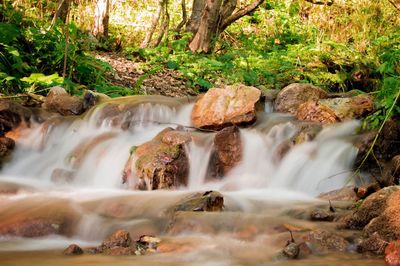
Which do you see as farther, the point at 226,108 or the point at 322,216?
the point at 226,108

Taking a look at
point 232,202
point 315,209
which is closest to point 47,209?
point 232,202

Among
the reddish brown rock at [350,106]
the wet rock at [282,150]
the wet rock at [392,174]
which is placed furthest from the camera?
the reddish brown rock at [350,106]

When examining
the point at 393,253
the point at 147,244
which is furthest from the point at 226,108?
the point at 393,253

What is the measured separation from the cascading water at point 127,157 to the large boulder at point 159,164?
0.14m

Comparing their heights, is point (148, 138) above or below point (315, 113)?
below

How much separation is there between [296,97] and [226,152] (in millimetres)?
1832

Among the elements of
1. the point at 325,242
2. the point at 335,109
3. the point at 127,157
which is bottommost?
the point at 127,157

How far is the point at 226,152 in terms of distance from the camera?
609 centimetres

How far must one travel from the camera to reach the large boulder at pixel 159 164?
552 cm

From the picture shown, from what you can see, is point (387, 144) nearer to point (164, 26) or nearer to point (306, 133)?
point (306, 133)

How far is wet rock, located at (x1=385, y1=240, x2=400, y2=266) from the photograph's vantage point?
309 cm

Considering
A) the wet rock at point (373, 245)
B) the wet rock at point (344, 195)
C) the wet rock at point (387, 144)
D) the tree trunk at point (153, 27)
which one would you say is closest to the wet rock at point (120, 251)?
the wet rock at point (373, 245)

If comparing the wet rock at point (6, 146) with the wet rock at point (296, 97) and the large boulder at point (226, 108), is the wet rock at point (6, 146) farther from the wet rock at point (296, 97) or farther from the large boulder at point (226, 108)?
the wet rock at point (296, 97)

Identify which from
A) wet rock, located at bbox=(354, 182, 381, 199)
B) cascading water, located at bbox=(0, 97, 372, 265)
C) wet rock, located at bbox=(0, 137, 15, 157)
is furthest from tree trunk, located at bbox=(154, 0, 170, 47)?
wet rock, located at bbox=(354, 182, 381, 199)
